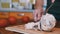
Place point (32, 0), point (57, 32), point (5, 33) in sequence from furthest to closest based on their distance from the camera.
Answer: point (32, 0) → point (5, 33) → point (57, 32)

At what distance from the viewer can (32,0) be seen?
79.6 inches

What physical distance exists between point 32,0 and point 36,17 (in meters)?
1.01

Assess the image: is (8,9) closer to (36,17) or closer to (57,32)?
(36,17)

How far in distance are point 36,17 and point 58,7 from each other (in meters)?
0.19

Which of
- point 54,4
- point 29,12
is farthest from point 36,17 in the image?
point 29,12

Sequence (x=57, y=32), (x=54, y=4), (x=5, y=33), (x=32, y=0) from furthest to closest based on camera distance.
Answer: (x=32, y=0), (x=54, y=4), (x=5, y=33), (x=57, y=32)

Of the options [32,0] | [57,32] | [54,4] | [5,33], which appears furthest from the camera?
[32,0]

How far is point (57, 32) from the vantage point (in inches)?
33.2

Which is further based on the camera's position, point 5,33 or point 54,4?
point 54,4

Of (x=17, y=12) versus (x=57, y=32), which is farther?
(x=17, y=12)

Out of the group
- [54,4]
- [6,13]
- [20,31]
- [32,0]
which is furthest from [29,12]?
[20,31]

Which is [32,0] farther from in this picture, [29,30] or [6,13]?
[29,30]

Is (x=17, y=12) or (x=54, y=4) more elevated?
(x=54, y=4)

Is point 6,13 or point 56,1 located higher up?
point 56,1
